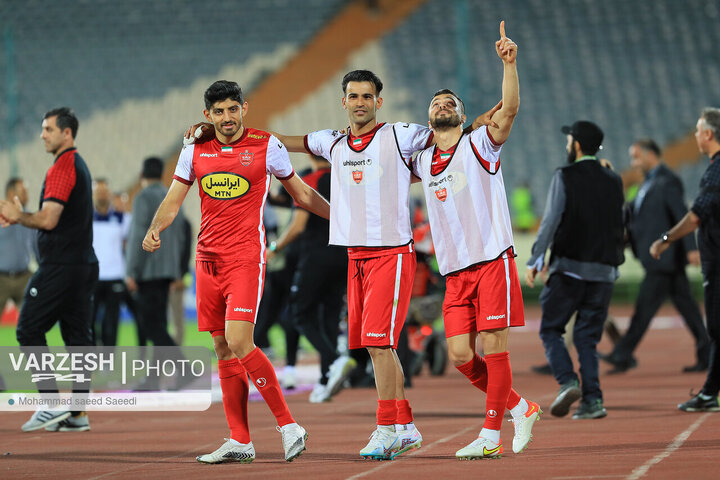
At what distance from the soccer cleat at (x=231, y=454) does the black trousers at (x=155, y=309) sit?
4.17 m

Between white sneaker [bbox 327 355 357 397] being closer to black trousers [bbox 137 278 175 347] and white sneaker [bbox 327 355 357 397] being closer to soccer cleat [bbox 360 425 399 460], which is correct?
black trousers [bbox 137 278 175 347]

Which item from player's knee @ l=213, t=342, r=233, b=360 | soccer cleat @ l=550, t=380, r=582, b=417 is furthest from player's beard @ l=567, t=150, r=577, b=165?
player's knee @ l=213, t=342, r=233, b=360

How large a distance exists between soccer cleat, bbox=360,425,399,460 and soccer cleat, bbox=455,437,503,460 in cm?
35

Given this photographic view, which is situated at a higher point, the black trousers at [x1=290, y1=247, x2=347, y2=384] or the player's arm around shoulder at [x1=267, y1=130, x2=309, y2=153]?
the player's arm around shoulder at [x1=267, y1=130, x2=309, y2=153]

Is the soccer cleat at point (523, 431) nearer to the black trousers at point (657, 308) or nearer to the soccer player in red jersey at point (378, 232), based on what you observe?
the soccer player in red jersey at point (378, 232)

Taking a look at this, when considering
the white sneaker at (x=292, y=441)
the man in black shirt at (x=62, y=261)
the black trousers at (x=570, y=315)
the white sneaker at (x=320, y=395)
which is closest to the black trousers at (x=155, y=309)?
the white sneaker at (x=320, y=395)

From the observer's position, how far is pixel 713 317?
7.38 meters

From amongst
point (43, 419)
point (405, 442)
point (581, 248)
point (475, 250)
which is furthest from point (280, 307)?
point (475, 250)

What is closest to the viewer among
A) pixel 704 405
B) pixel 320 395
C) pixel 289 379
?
pixel 704 405

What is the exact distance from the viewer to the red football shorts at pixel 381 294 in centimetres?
562

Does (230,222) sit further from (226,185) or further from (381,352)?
(381,352)

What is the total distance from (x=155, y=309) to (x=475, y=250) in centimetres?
492

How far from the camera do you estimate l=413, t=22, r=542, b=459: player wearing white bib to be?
5531 millimetres

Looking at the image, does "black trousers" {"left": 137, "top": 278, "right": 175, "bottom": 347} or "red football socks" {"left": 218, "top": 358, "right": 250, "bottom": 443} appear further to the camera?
"black trousers" {"left": 137, "top": 278, "right": 175, "bottom": 347}
